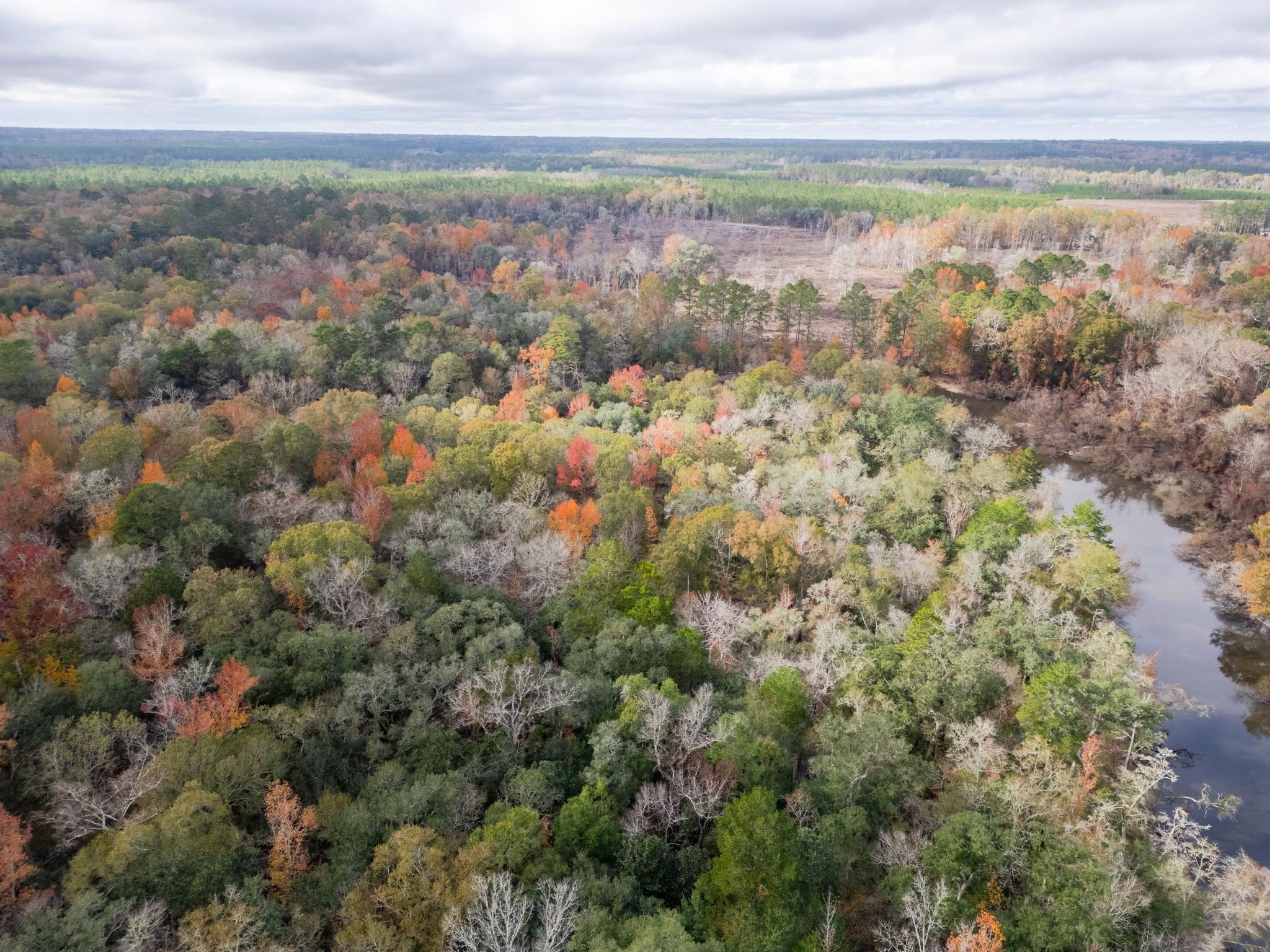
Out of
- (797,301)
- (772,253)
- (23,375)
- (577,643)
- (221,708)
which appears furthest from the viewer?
(772,253)

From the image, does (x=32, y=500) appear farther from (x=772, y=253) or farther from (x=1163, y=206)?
(x=1163, y=206)

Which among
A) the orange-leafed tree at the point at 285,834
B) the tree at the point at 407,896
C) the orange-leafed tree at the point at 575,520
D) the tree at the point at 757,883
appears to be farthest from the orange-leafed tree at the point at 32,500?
the tree at the point at 757,883

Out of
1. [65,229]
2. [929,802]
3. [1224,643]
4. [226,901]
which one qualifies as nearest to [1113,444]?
[1224,643]

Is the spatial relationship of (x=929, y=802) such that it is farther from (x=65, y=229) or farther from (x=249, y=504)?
(x=65, y=229)

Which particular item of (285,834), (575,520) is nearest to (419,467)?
(575,520)

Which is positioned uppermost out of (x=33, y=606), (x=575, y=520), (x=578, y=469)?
(x=33, y=606)
